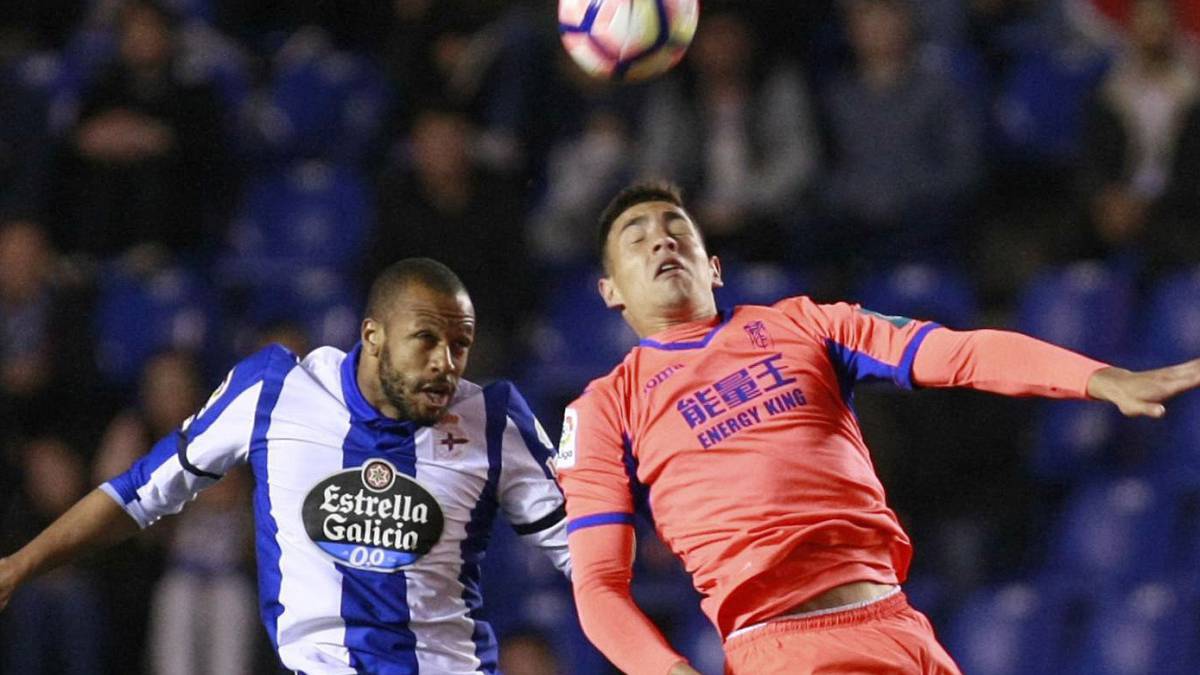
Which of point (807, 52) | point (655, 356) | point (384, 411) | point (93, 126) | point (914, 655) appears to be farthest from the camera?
point (807, 52)

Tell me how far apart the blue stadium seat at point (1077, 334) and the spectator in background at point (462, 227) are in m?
2.45

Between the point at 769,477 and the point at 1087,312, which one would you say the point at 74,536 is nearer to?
the point at 769,477

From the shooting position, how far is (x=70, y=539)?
4.85 metres

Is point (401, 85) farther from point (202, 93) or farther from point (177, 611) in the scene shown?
point (177, 611)

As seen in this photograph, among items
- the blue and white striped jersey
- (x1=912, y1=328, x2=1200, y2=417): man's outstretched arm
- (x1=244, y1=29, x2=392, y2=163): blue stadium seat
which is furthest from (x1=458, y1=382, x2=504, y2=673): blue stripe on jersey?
(x1=244, y1=29, x2=392, y2=163): blue stadium seat

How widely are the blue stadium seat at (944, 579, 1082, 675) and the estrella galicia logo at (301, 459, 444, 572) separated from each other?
3.62 metres

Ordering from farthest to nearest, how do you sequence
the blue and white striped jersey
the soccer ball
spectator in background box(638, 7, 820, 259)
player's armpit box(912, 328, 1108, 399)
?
spectator in background box(638, 7, 820, 259) < the soccer ball < the blue and white striped jersey < player's armpit box(912, 328, 1108, 399)

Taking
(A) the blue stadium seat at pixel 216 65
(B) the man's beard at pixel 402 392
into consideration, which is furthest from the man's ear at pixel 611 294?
(A) the blue stadium seat at pixel 216 65

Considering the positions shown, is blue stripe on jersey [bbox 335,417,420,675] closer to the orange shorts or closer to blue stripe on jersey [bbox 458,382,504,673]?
blue stripe on jersey [bbox 458,382,504,673]

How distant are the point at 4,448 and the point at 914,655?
5337mm

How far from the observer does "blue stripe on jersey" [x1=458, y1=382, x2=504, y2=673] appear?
4.75m

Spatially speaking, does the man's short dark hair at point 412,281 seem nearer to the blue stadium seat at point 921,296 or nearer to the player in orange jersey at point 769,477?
the player in orange jersey at point 769,477

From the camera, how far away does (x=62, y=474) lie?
794 centimetres

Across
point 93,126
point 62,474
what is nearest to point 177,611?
point 62,474
